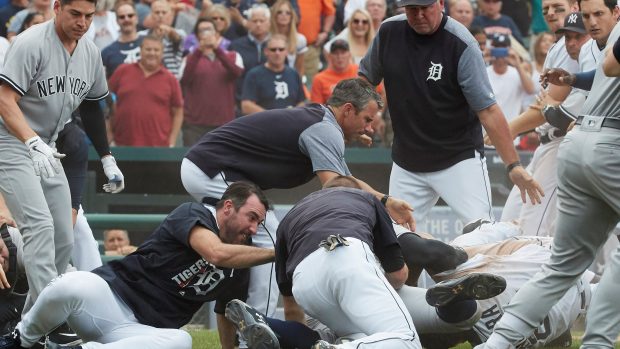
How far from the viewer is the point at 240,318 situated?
20.2 feet

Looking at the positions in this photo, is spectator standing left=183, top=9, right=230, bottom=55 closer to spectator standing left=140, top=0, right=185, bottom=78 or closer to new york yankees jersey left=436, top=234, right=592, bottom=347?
spectator standing left=140, top=0, right=185, bottom=78

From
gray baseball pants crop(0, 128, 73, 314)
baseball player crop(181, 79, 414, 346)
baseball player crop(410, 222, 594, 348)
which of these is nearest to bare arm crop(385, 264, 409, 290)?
baseball player crop(410, 222, 594, 348)

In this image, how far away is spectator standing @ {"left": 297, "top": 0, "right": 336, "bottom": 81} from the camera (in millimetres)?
13898

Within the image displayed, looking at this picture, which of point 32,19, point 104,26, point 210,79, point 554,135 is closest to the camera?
point 554,135

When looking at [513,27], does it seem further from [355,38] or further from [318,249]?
[318,249]

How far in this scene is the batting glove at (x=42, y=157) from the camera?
7324 mm

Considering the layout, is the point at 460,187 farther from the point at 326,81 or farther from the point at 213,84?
the point at 213,84

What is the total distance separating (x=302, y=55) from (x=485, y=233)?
238 inches

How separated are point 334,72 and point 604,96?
6785mm

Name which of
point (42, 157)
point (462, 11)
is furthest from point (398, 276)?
point (462, 11)

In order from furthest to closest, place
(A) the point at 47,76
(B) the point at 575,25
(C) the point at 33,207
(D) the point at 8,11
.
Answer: (D) the point at 8,11
(B) the point at 575,25
(A) the point at 47,76
(C) the point at 33,207

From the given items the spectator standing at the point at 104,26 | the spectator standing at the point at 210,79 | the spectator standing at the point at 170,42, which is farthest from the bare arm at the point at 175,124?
the spectator standing at the point at 104,26

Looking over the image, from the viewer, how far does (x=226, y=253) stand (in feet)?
21.1

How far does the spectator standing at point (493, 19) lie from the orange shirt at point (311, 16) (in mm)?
1699
